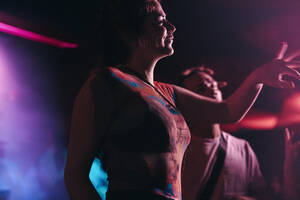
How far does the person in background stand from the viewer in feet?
5.62

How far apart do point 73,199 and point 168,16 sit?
5.15 ft

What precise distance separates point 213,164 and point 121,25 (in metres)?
1.22

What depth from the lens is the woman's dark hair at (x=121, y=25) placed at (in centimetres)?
86

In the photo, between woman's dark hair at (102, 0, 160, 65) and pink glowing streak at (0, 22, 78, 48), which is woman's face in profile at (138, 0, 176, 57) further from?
pink glowing streak at (0, 22, 78, 48)

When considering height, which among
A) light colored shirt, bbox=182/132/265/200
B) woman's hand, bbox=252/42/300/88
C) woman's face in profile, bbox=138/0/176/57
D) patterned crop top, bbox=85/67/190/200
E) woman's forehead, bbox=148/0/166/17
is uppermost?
woman's forehead, bbox=148/0/166/17

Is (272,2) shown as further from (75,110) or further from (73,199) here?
(73,199)

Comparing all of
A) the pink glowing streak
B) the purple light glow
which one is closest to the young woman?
Result: the pink glowing streak

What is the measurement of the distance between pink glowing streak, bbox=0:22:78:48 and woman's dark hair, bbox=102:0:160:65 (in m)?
1.33

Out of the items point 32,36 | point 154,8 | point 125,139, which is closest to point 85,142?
point 125,139

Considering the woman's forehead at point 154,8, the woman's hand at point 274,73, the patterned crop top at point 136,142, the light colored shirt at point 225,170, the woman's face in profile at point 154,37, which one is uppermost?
the woman's forehead at point 154,8

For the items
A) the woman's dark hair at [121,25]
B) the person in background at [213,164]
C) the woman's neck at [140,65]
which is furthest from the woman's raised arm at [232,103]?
the person in background at [213,164]

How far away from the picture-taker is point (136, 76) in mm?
856

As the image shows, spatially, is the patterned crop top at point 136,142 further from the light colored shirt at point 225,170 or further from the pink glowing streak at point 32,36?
the pink glowing streak at point 32,36

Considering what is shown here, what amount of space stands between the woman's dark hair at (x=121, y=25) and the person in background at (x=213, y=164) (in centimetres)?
93
